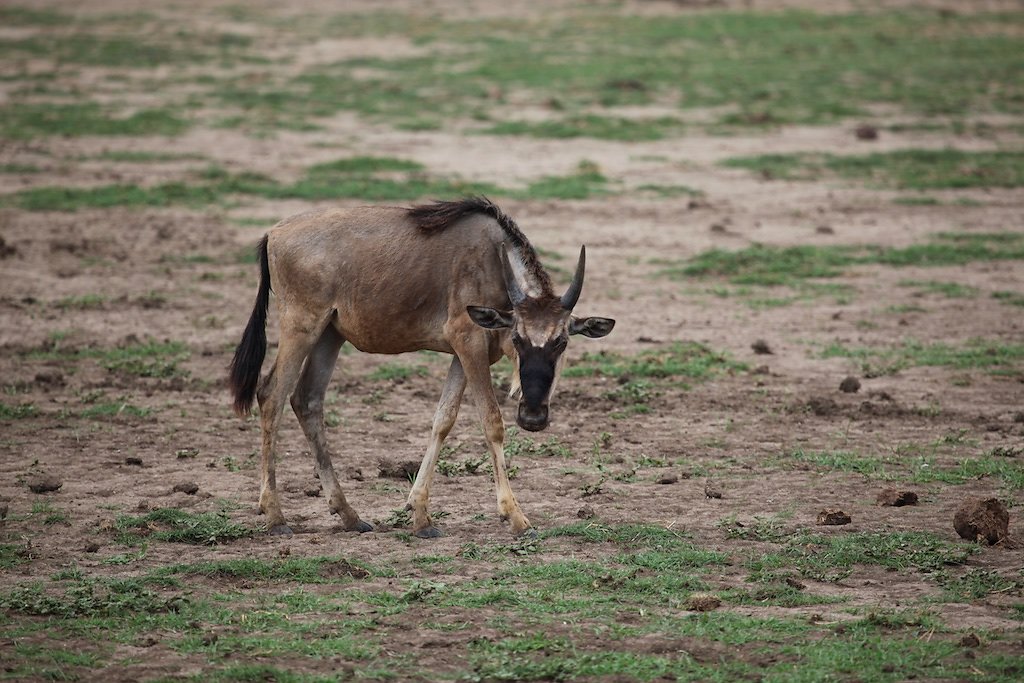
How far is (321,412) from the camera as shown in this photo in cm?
887

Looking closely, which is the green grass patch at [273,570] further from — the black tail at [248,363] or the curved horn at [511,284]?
the curved horn at [511,284]

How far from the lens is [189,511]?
28.6 ft

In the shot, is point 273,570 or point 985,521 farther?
point 985,521

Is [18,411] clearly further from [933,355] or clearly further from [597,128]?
[597,128]

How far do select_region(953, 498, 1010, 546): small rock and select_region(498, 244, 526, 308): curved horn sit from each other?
2939mm

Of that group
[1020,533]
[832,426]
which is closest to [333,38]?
[832,426]

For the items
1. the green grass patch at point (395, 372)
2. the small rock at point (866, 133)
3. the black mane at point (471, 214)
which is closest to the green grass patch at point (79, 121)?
the small rock at point (866, 133)

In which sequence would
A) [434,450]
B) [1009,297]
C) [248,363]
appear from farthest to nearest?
[1009,297] → [248,363] → [434,450]

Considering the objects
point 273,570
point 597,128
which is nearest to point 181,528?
point 273,570

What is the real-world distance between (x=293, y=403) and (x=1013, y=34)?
106 feet

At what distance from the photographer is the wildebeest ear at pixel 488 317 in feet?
26.7

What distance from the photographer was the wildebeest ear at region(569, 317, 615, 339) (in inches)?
330

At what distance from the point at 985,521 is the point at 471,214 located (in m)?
3.69

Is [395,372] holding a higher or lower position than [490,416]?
lower
